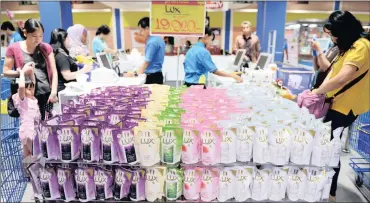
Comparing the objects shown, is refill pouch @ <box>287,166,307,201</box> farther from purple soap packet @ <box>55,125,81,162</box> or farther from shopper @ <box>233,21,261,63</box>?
shopper @ <box>233,21,261,63</box>

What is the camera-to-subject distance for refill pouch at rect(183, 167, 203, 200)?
1.67 meters

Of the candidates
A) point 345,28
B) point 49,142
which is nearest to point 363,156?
point 345,28

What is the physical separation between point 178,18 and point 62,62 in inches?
58.1

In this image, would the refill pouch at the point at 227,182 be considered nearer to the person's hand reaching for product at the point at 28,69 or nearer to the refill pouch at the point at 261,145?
the refill pouch at the point at 261,145

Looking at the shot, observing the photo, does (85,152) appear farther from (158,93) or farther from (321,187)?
(321,187)

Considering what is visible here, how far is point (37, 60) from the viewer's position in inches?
123

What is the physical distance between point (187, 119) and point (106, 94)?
89cm

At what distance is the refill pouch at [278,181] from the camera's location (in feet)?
5.50

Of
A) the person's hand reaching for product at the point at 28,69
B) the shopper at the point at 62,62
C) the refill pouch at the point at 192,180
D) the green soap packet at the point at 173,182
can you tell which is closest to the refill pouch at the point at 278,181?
the refill pouch at the point at 192,180

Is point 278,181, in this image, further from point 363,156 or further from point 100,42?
point 100,42

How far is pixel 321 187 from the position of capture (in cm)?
169

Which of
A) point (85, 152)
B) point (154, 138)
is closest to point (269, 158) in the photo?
point (154, 138)

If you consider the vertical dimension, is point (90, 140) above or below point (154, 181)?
above

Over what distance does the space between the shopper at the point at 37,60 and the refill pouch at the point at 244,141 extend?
2350mm
